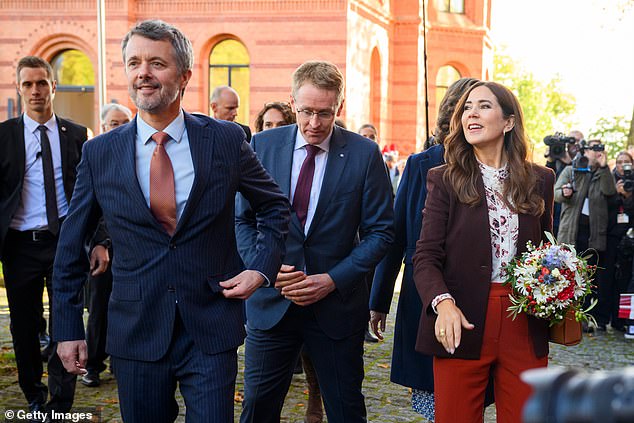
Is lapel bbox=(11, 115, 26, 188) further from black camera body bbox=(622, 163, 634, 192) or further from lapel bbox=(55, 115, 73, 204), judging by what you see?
black camera body bbox=(622, 163, 634, 192)

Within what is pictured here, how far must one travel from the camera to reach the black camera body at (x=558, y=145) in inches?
449

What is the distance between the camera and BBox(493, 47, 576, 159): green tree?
6925 cm

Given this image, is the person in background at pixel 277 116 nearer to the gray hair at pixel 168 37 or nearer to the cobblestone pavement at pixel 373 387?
the cobblestone pavement at pixel 373 387

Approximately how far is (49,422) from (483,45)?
2867cm

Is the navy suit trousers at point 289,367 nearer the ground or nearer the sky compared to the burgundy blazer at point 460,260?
nearer the ground

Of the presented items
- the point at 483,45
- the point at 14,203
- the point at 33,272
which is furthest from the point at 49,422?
the point at 483,45

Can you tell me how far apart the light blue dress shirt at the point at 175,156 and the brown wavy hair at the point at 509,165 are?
1.21m

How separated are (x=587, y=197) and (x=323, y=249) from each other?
6983 millimetres

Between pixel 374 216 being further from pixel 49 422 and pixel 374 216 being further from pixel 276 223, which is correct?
pixel 49 422

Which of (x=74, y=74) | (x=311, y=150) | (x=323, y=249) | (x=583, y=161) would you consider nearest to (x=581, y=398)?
(x=323, y=249)

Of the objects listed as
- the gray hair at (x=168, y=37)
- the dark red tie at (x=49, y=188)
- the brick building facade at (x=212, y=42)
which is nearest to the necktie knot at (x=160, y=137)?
the gray hair at (x=168, y=37)

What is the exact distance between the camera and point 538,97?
7100 centimetres

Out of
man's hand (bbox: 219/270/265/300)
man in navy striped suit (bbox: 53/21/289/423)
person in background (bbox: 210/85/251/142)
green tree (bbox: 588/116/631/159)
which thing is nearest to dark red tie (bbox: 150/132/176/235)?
man in navy striped suit (bbox: 53/21/289/423)

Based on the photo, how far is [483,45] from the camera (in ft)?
106
